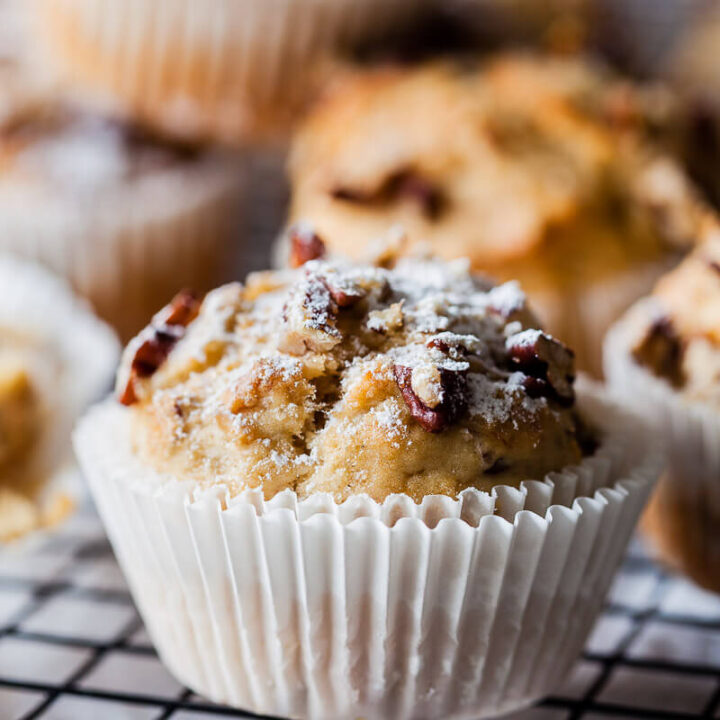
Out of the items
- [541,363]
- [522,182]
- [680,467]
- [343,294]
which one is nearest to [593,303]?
[522,182]

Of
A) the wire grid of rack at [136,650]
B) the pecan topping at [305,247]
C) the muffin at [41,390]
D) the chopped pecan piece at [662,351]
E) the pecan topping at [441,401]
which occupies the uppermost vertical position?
the pecan topping at [305,247]

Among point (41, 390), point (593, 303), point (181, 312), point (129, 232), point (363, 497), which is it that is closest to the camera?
point (363, 497)

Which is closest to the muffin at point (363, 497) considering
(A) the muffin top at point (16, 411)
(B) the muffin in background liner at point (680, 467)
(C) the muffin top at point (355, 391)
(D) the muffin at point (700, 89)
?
(C) the muffin top at point (355, 391)

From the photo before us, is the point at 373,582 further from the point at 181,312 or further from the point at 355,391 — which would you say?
the point at 181,312

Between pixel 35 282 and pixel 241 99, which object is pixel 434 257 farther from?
pixel 241 99

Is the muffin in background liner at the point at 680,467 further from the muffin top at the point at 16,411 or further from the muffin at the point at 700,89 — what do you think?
the muffin top at the point at 16,411

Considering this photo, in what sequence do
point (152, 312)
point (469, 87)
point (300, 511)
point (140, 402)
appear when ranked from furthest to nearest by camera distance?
point (152, 312) < point (469, 87) < point (140, 402) < point (300, 511)

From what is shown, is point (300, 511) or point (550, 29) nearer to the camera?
point (300, 511)

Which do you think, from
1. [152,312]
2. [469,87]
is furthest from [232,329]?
[152,312]
